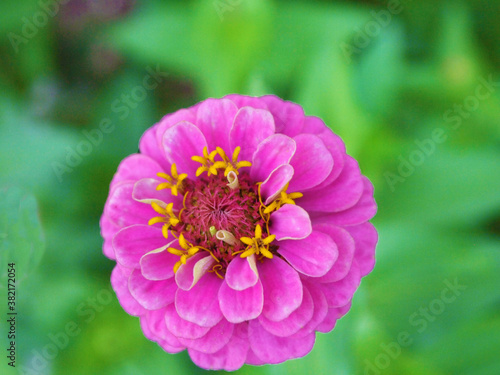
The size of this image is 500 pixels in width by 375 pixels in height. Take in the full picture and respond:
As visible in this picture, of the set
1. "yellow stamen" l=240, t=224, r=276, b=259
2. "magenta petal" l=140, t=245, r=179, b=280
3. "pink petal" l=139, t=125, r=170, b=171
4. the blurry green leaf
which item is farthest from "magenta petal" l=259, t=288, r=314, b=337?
the blurry green leaf

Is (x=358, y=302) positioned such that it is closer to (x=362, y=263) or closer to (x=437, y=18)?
(x=362, y=263)

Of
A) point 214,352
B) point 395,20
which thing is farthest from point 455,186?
point 214,352

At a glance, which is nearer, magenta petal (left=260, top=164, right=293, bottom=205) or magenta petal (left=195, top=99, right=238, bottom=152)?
magenta petal (left=260, top=164, right=293, bottom=205)

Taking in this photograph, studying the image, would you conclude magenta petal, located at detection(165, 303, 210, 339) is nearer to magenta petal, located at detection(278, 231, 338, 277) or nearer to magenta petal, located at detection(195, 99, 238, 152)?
magenta petal, located at detection(278, 231, 338, 277)

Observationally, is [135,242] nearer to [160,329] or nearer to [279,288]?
[160,329]

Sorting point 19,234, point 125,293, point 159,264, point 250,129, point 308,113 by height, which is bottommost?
point 19,234

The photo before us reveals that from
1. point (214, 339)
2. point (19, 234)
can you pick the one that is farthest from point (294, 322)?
point (19, 234)
